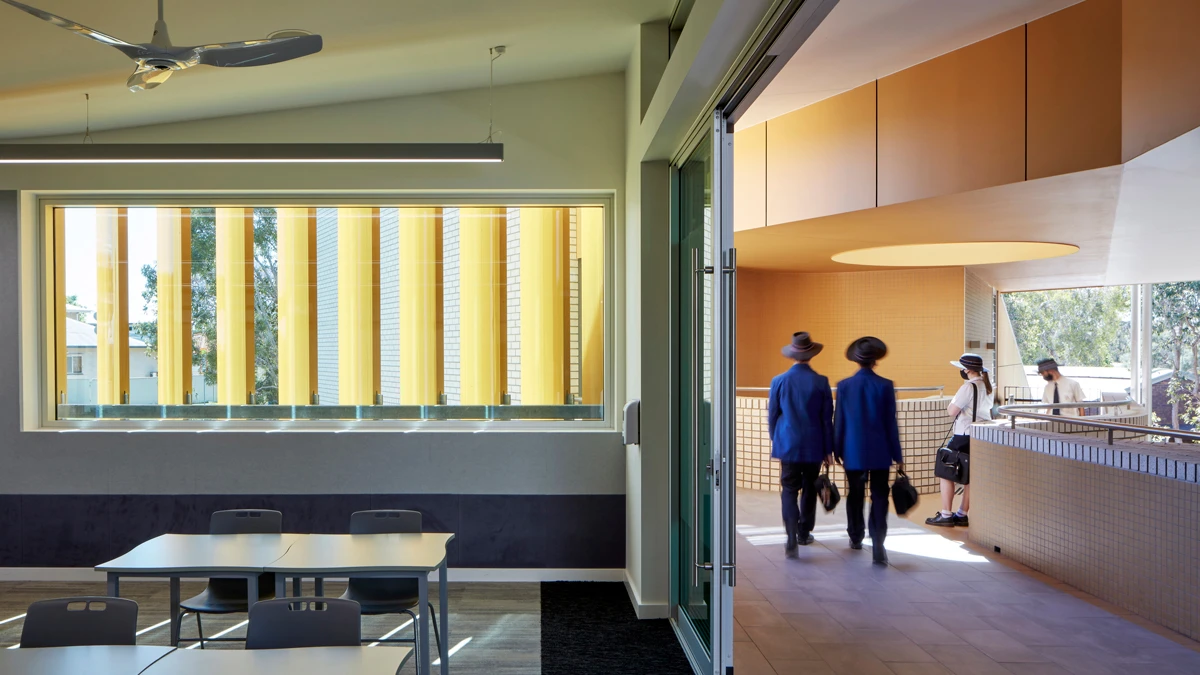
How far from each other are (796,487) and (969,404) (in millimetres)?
2258

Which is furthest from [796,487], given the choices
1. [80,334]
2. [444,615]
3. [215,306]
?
[80,334]

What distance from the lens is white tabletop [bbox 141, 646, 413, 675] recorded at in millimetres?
2465

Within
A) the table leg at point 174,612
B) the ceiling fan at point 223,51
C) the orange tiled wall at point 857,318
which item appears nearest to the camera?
the ceiling fan at point 223,51

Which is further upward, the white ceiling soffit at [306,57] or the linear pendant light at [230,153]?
the white ceiling soffit at [306,57]

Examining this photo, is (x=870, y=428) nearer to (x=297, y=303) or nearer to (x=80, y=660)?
(x=297, y=303)

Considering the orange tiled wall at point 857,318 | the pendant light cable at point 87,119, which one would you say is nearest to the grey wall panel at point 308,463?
the pendant light cable at point 87,119

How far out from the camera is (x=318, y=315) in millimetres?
6266

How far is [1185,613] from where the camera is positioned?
4.59 m

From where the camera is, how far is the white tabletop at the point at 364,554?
3602mm

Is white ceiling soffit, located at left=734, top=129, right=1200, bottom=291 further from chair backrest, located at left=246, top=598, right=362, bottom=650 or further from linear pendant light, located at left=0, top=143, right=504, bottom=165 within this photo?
chair backrest, located at left=246, top=598, right=362, bottom=650

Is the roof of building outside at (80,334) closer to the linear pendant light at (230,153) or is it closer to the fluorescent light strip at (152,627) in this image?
the linear pendant light at (230,153)

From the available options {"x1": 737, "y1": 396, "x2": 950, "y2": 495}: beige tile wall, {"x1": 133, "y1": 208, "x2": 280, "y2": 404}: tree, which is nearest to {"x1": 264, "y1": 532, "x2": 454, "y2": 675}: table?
{"x1": 133, "y1": 208, "x2": 280, "y2": 404}: tree

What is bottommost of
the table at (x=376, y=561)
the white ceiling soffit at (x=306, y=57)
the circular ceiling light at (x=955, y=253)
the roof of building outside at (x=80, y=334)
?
the table at (x=376, y=561)

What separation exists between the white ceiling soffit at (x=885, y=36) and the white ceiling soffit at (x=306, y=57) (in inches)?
38.4
